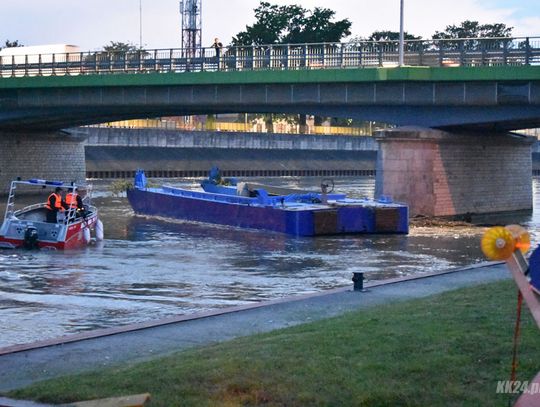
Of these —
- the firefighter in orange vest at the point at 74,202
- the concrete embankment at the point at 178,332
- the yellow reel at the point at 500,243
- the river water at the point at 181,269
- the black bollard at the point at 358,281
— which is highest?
the yellow reel at the point at 500,243

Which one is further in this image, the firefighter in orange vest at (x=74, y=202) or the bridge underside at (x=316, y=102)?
the bridge underside at (x=316, y=102)

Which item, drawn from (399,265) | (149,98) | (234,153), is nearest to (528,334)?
(399,265)

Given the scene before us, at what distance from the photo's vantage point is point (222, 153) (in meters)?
106

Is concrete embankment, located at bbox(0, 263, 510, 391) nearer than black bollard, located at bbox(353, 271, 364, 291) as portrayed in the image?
Yes

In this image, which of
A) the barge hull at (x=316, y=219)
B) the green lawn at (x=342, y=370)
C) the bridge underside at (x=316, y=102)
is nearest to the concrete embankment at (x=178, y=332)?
the green lawn at (x=342, y=370)

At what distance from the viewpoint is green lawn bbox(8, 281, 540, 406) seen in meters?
9.92

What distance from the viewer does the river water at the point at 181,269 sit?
70.2 feet

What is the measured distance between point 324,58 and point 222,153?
55.0 m

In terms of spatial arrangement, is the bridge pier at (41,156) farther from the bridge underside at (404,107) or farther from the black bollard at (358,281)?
the black bollard at (358,281)

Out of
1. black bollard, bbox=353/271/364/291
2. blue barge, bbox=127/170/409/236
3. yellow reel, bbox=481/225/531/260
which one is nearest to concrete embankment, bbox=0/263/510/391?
black bollard, bbox=353/271/364/291

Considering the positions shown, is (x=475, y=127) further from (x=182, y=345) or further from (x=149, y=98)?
(x=182, y=345)

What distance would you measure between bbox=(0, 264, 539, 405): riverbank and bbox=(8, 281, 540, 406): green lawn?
1 cm

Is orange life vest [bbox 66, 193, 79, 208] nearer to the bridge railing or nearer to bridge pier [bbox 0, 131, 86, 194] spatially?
the bridge railing

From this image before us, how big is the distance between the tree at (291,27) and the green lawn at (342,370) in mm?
110253
